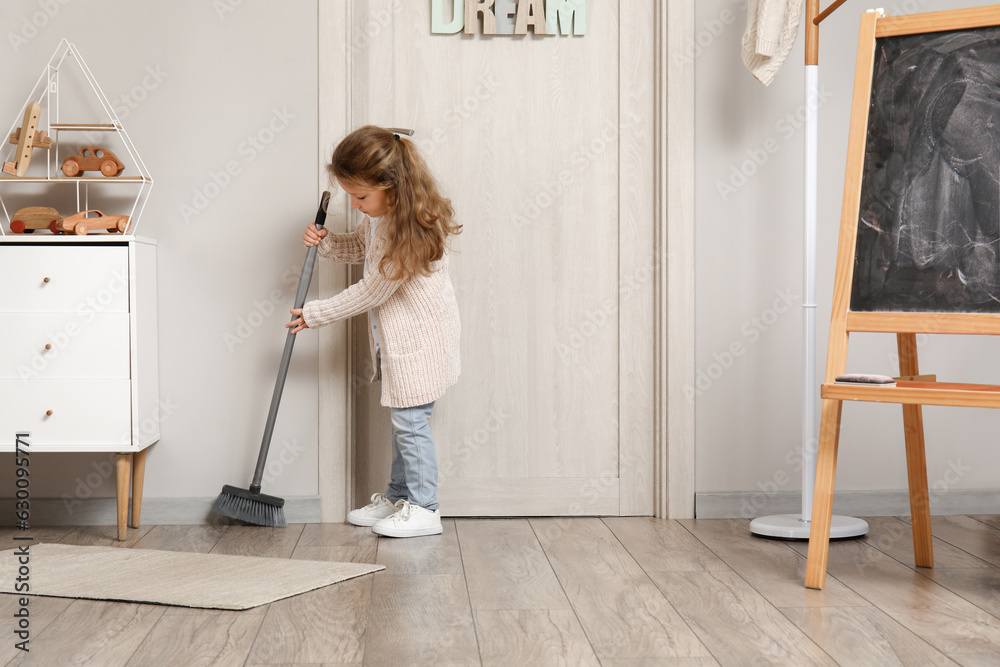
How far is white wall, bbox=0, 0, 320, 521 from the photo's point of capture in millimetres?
2457

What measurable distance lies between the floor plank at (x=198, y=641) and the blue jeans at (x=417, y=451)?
0.79m

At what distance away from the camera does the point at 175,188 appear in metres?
2.48

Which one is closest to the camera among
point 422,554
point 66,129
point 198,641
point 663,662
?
point 663,662

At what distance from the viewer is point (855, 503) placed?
261 centimetres

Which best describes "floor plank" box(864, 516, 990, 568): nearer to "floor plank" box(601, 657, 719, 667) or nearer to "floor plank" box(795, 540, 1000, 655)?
"floor plank" box(795, 540, 1000, 655)

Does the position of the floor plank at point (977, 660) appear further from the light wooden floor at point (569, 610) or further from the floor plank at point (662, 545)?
the floor plank at point (662, 545)

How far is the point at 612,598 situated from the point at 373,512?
0.91 meters

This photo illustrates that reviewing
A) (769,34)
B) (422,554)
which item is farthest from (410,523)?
(769,34)

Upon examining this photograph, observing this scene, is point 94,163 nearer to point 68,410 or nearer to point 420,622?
point 68,410

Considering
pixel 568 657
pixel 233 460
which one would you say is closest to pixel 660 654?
pixel 568 657

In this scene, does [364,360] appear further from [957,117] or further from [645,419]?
[957,117]

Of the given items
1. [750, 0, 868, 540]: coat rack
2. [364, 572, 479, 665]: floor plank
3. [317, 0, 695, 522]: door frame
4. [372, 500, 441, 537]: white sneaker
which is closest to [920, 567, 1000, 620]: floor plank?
[750, 0, 868, 540]: coat rack

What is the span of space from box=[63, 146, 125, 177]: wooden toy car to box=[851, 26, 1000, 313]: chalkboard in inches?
73.4

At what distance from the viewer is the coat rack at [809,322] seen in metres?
2.29
